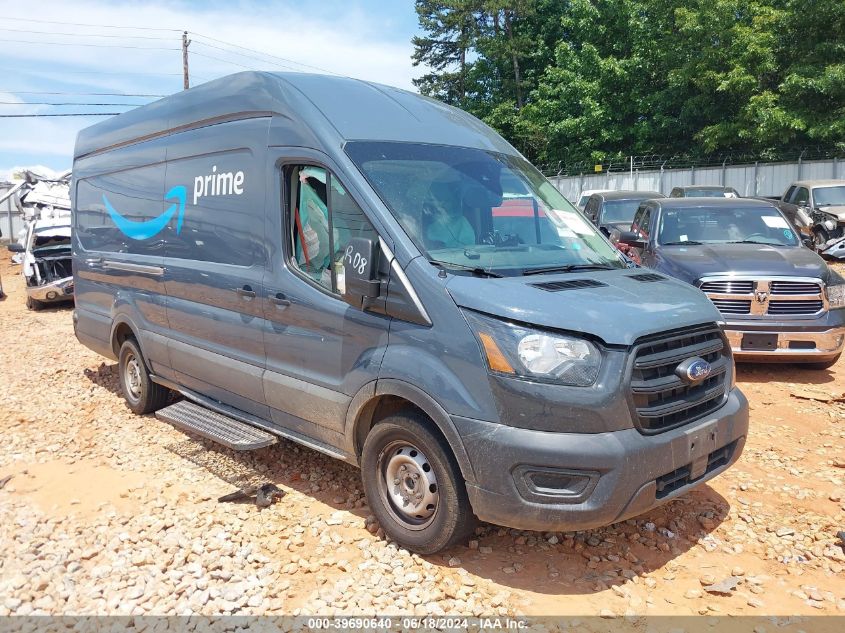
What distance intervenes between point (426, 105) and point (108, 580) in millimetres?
3572

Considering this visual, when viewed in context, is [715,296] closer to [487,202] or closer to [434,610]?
[487,202]

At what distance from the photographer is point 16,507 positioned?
182 inches

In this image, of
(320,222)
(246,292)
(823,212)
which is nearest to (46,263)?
(246,292)

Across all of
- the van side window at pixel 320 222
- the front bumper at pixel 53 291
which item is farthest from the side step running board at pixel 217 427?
the front bumper at pixel 53 291

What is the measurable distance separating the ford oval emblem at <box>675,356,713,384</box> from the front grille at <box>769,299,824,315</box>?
3897 millimetres

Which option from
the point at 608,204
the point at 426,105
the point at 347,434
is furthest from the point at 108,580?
the point at 608,204

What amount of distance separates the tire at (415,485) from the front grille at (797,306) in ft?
15.8

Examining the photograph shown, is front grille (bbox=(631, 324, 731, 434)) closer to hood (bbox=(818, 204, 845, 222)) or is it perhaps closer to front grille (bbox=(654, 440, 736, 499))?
front grille (bbox=(654, 440, 736, 499))

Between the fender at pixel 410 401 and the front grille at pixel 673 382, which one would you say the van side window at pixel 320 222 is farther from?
the front grille at pixel 673 382

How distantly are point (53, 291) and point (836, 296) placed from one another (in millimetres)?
14102

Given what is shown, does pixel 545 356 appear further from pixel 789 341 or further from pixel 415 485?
pixel 789 341

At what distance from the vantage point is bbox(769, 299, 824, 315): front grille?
6.96m

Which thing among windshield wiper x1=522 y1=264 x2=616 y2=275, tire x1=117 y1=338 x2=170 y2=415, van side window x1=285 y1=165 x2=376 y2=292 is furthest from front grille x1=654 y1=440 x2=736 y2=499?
tire x1=117 y1=338 x2=170 y2=415

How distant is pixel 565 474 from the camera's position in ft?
10.7
